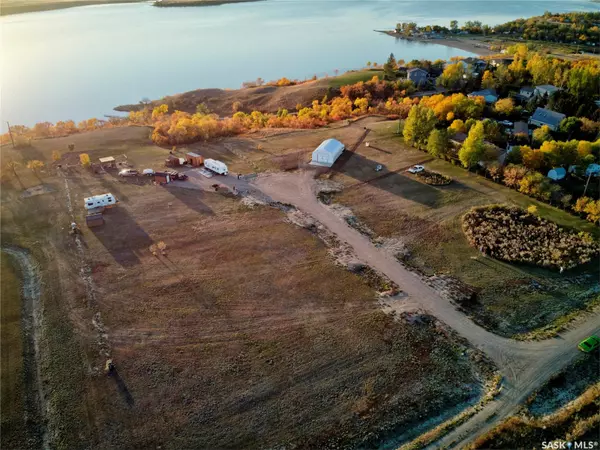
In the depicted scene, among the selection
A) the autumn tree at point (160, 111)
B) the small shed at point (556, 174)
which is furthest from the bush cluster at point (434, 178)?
the autumn tree at point (160, 111)

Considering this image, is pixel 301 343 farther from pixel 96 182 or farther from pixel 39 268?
pixel 96 182

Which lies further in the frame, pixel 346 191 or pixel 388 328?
pixel 346 191

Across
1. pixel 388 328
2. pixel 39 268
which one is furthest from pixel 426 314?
pixel 39 268

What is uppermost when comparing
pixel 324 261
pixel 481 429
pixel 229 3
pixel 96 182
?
pixel 229 3

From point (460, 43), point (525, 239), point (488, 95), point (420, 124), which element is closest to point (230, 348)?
point (525, 239)

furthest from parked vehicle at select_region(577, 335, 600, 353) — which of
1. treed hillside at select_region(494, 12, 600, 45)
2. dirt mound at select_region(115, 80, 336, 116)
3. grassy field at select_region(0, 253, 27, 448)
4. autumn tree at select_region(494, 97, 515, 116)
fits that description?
treed hillside at select_region(494, 12, 600, 45)

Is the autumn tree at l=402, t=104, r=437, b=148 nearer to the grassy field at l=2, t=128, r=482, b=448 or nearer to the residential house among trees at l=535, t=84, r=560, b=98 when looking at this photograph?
the grassy field at l=2, t=128, r=482, b=448

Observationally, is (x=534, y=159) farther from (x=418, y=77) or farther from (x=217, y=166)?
(x=418, y=77)
